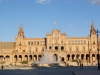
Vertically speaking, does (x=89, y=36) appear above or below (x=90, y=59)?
above

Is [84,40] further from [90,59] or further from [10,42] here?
[10,42]

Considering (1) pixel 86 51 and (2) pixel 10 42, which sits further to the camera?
(2) pixel 10 42

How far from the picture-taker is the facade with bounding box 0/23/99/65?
11666 centimetres

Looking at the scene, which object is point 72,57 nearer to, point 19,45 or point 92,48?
point 92,48

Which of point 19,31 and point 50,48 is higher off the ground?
point 19,31

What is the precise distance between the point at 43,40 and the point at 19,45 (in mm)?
11813

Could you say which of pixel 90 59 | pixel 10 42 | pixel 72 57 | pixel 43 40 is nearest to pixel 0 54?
pixel 10 42

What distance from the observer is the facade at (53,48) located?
4593 inches

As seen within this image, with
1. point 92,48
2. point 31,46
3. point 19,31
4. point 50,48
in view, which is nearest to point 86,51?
point 92,48

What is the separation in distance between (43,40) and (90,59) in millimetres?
24306

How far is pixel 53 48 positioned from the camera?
4609 inches

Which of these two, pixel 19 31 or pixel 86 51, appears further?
pixel 19 31

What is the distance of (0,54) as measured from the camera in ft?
398

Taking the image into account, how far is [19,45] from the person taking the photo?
12175 centimetres
